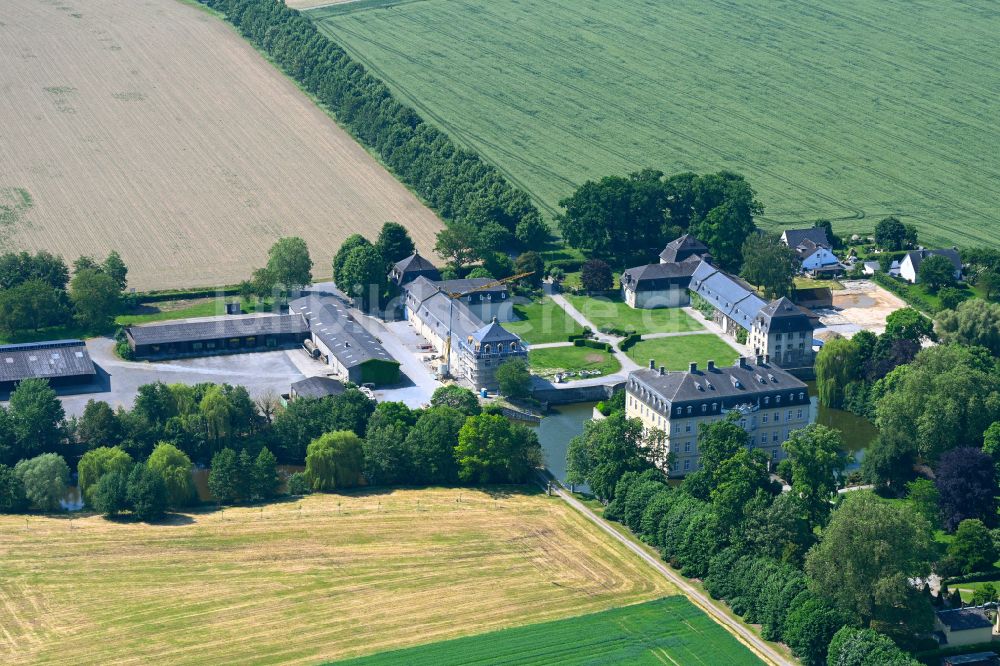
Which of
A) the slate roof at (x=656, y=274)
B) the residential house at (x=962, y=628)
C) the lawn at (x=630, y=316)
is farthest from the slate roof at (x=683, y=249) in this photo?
the residential house at (x=962, y=628)

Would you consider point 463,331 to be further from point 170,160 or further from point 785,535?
point 170,160

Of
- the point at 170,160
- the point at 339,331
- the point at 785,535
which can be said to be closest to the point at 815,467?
the point at 785,535

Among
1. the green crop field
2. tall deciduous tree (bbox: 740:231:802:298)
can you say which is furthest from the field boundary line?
the green crop field

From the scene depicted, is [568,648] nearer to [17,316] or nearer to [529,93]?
[17,316]

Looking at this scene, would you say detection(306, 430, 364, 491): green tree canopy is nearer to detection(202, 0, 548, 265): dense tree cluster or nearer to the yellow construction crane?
the yellow construction crane

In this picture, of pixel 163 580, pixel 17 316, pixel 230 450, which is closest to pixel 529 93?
pixel 17 316

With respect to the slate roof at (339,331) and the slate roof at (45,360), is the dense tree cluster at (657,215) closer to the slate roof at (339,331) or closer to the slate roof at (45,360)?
the slate roof at (339,331)
